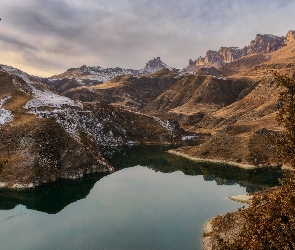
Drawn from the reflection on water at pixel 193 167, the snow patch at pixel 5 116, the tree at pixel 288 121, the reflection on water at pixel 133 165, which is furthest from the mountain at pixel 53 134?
the tree at pixel 288 121

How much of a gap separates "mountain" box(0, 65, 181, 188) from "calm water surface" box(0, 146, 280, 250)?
16.5 ft

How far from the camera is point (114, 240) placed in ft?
165

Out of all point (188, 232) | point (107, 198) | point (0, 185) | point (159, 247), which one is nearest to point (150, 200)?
point (107, 198)

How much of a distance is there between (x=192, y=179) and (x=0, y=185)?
55922 millimetres

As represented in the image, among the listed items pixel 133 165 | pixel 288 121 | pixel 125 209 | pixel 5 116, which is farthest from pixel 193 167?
pixel 288 121

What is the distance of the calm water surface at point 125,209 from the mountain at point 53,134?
5022 millimetres

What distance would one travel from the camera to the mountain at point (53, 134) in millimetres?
84750

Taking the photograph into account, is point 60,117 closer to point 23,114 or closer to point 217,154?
point 23,114

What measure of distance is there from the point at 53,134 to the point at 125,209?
43.7 metres

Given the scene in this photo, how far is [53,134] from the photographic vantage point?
3851 inches

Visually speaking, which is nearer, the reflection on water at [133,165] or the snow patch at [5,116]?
the reflection on water at [133,165]

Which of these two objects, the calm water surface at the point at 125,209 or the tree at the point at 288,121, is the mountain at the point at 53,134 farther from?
the tree at the point at 288,121

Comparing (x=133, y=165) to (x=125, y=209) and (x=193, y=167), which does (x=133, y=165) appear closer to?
(x=193, y=167)

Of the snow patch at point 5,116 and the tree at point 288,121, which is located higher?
the snow patch at point 5,116
